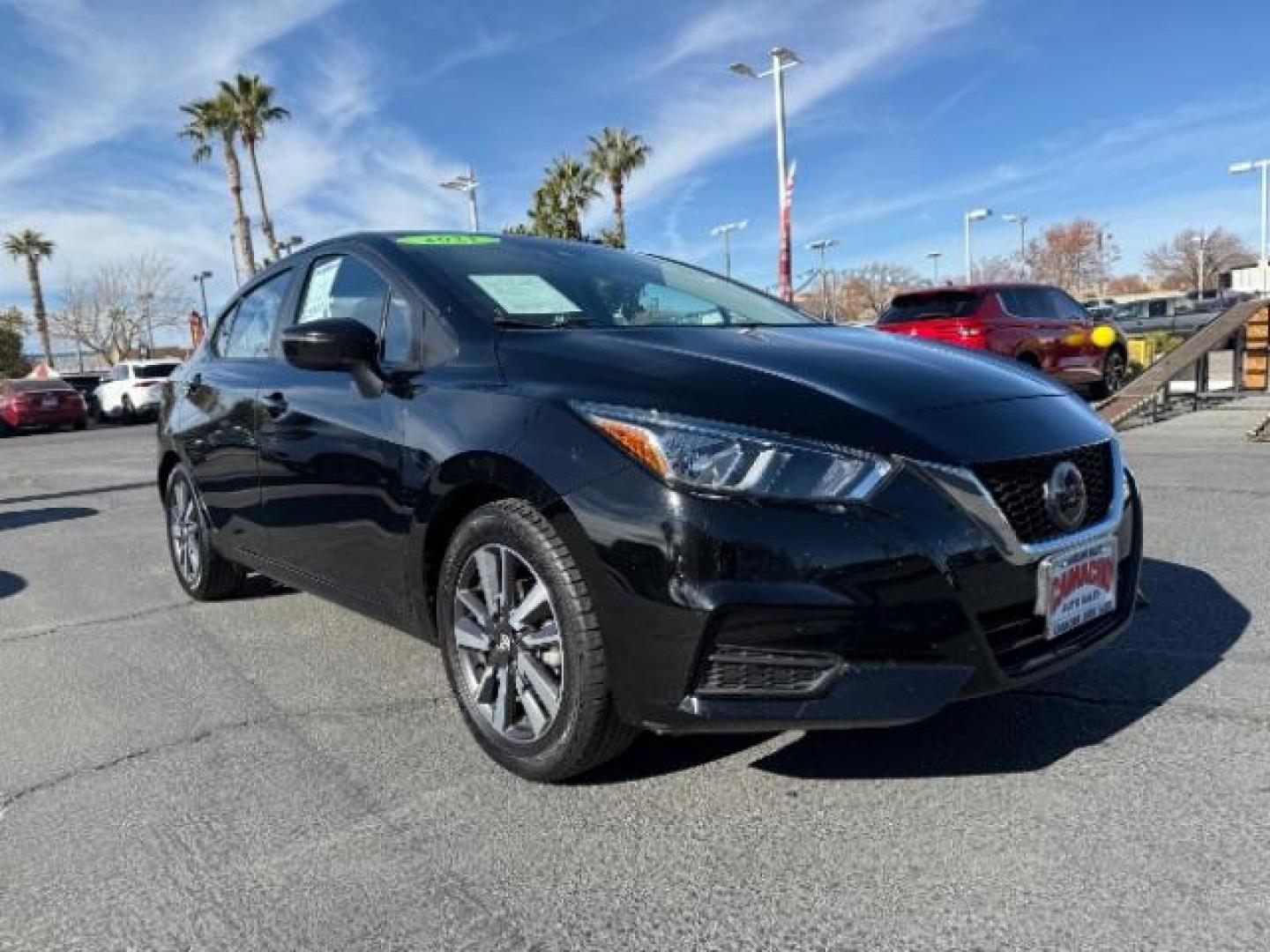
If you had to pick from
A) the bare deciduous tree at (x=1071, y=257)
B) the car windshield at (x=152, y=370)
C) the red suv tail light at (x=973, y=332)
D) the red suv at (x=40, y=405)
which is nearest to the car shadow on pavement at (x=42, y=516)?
the red suv tail light at (x=973, y=332)

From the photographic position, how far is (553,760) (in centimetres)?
263

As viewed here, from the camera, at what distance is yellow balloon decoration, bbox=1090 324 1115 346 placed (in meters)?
13.8

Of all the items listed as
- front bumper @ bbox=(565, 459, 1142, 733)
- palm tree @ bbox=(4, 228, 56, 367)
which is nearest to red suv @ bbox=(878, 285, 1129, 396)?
front bumper @ bbox=(565, 459, 1142, 733)

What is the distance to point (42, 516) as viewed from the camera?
842 cm

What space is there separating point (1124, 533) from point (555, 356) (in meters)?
1.66

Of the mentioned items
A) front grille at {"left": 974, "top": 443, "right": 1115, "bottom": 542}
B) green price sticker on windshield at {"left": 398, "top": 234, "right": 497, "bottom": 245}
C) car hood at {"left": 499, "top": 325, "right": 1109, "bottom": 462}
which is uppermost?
green price sticker on windshield at {"left": 398, "top": 234, "right": 497, "bottom": 245}

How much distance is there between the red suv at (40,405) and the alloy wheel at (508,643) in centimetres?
2489

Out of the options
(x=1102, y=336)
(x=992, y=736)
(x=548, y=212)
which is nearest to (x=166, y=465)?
(x=992, y=736)

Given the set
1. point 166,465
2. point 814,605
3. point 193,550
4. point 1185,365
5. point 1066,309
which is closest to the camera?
point 814,605

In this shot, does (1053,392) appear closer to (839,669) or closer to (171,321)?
(839,669)

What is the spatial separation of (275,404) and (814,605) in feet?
8.12

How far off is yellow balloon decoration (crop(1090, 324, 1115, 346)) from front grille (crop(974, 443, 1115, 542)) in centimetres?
1230

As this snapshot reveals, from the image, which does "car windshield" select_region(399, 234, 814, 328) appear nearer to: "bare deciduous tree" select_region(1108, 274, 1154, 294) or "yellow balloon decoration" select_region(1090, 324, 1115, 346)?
"yellow balloon decoration" select_region(1090, 324, 1115, 346)

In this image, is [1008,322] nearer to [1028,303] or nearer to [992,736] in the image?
[1028,303]
